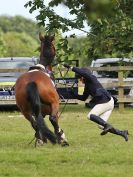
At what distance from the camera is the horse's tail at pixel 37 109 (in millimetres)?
8719

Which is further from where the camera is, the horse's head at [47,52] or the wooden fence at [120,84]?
the wooden fence at [120,84]

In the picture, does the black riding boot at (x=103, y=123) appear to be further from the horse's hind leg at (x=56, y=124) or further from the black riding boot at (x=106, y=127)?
the horse's hind leg at (x=56, y=124)

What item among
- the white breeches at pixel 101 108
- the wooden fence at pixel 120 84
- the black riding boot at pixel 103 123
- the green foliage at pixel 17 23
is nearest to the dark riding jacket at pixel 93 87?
the white breeches at pixel 101 108

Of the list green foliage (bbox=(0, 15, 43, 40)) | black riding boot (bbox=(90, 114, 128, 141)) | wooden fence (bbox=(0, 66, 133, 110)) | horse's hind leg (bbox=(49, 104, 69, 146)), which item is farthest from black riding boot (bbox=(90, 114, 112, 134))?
wooden fence (bbox=(0, 66, 133, 110))

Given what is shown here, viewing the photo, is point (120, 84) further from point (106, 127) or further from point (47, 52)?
point (106, 127)

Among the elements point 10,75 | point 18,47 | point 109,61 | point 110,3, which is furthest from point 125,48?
point 18,47

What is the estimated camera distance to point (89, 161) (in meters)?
7.23

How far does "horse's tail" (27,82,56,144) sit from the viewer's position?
8719mm

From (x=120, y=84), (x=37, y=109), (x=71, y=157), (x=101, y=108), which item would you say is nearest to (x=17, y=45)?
(x=120, y=84)

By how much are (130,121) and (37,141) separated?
6110mm

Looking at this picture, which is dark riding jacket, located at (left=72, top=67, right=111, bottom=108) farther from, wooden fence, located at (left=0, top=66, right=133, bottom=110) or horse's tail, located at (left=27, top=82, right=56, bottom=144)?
wooden fence, located at (left=0, top=66, right=133, bottom=110)

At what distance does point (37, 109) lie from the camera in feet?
29.0

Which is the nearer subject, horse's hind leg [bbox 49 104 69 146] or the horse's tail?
the horse's tail

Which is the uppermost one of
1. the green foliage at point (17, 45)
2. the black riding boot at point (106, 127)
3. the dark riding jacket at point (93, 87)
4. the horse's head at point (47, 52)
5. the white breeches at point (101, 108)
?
the horse's head at point (47, 52)
